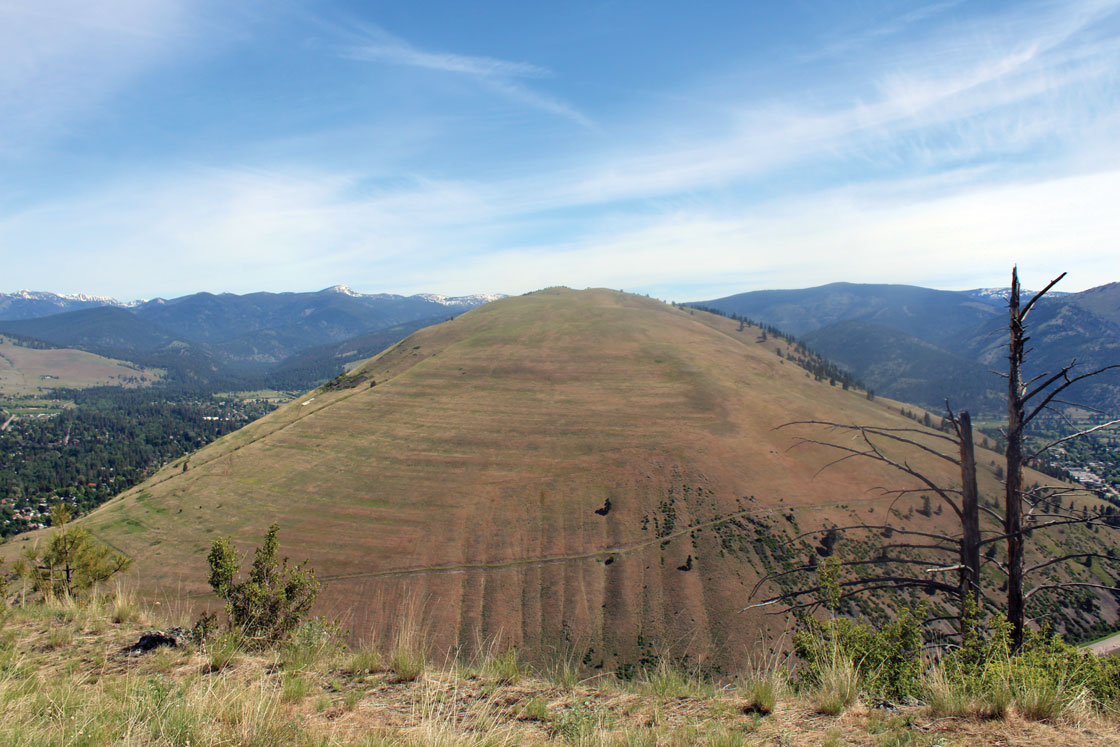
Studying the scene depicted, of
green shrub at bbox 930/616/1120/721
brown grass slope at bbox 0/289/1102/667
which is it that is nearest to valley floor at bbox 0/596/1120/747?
green shrub at bbox 930/616/1120/721

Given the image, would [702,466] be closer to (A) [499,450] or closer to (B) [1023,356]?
(A) [499,450]

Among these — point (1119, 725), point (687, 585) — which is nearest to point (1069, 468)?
point (687, 585)

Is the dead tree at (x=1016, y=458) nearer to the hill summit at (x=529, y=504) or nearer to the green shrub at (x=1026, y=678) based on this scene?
the green shrub at (x=1026, y=678)

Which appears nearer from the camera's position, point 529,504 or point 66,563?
point 66,563

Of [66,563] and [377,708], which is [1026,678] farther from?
[66,563]

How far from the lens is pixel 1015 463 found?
803 cm

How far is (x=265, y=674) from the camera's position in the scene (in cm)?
838

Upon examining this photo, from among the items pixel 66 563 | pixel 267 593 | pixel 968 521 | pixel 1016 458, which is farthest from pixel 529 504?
pixel 1016 458

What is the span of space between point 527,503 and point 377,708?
3248 inches

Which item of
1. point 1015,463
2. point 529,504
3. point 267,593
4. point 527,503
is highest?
point 1015,463

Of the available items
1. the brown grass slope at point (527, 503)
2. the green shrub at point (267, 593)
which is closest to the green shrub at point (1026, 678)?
the green shrub at point (267, 593)

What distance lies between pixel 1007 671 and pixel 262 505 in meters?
99.7

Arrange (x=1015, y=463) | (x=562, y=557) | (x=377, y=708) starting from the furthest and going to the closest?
(x=562, y=557) → (x=1015, y=463) → (x=377, y=708)

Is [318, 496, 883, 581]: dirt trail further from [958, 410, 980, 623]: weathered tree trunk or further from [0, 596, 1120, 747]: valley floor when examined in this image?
[958, 410, 980, 623]: weathered tree trunk
